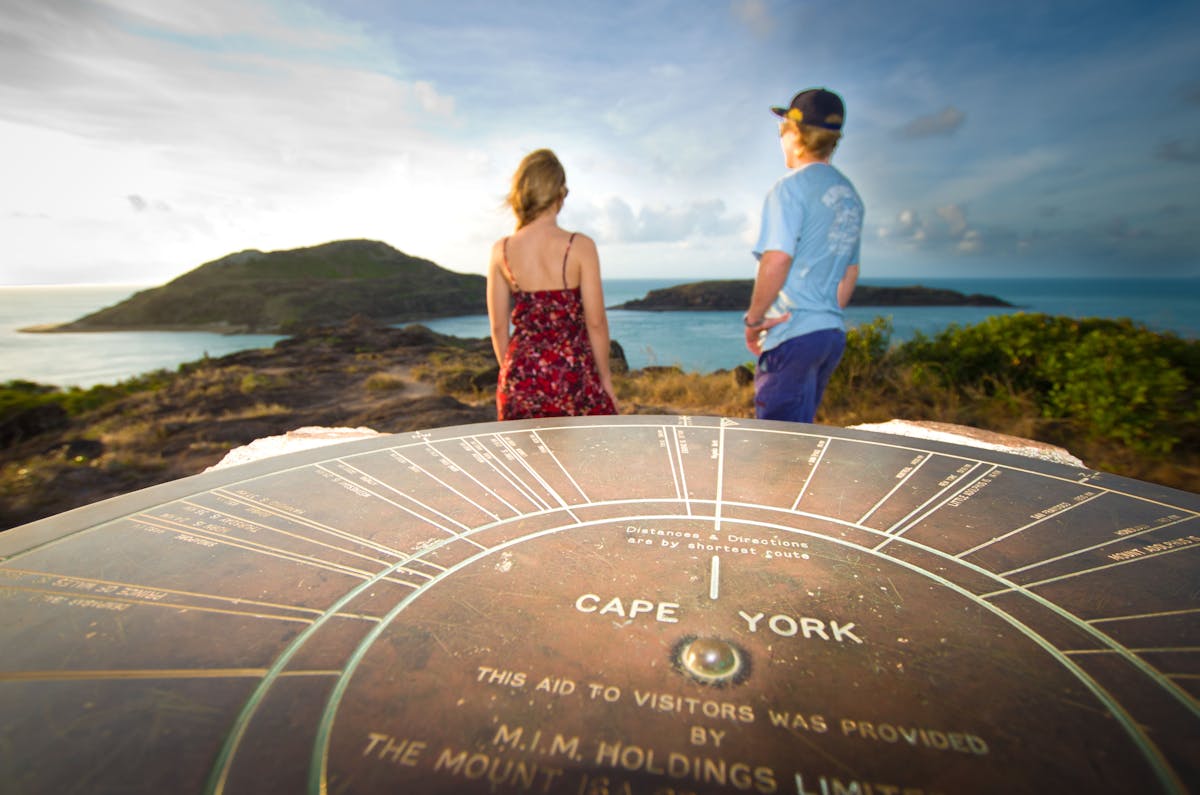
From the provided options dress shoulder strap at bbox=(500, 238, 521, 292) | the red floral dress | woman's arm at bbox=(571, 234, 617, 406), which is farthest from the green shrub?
dress shoulder strap at bbox=(500, 238, 521, 292)

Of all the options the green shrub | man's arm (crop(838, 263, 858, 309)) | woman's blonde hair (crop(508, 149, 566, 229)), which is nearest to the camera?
woman's blonde hair (crop(508, 149, 566, 229))

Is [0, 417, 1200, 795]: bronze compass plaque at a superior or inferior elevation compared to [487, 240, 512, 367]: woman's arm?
inferior

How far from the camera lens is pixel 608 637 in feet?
2.69

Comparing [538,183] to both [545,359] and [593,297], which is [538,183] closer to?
[593,297]

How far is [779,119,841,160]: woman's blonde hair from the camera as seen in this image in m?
2.26

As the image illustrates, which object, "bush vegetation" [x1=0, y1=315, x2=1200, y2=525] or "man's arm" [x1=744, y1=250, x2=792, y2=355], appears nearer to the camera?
"man's arm" [x1=744, y1=250, x2=792, y2=355]

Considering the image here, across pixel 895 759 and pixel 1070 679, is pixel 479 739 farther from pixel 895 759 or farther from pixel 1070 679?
pixel 1070 679

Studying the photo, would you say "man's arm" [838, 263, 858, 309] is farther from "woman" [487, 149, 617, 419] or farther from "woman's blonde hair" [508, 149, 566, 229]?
"woman's blonde hair" [508, 149, 566, 229]

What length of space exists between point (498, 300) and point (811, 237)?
57.2 inches

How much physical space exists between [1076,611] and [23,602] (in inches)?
66.6

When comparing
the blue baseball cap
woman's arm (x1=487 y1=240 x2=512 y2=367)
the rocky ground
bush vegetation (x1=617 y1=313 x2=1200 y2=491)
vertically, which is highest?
the blue baseball cap

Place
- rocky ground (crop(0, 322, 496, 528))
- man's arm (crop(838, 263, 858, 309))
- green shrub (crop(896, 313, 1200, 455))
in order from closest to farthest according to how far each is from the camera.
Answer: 1. man's arm (crop(838, 263, 858, 309))
2. green shrub (crop(896, 313, 1200, 455))
3. rocky ground (crop(0, 322, 496, 528))

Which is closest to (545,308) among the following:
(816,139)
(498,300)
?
(498,300)

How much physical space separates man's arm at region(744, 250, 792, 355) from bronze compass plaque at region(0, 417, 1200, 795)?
1.13 m
